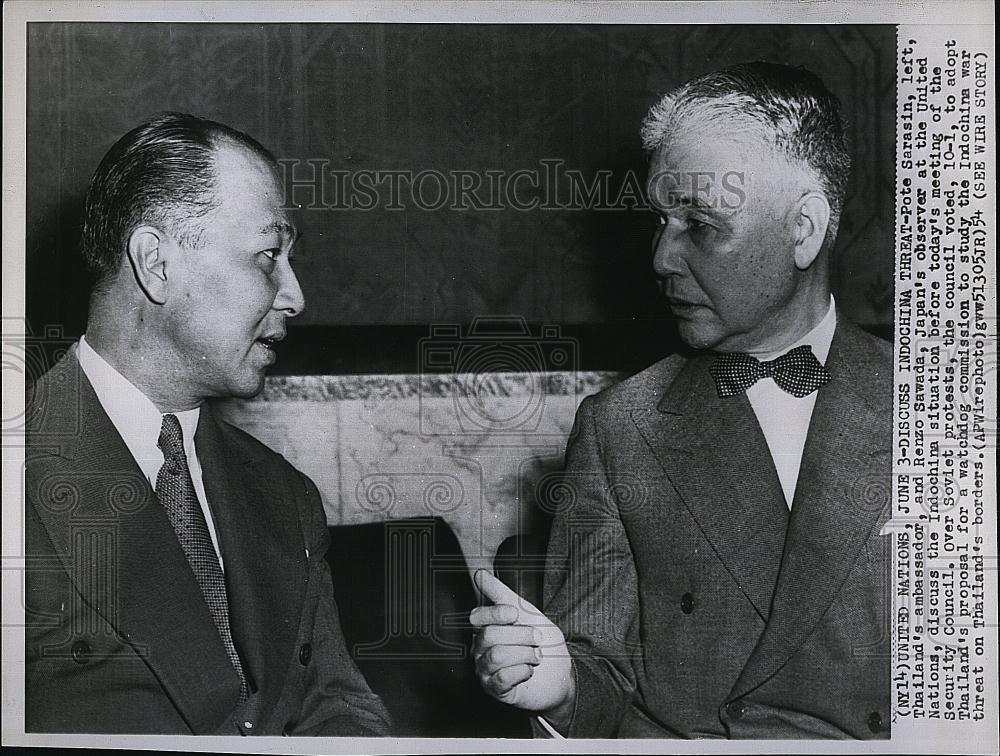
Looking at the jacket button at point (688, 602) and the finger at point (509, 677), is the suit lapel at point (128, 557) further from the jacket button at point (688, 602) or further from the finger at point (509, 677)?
the jacket button at point (688, 602)

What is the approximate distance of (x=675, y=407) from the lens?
1873 mm

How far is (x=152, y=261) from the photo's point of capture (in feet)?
6.14

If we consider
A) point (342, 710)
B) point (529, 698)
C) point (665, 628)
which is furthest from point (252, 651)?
point (665, 628)

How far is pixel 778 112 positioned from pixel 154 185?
1203 millimetres

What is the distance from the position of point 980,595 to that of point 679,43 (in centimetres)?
123

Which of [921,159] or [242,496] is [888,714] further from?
[242,496]

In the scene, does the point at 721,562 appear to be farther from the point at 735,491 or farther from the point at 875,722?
the point at 875,722

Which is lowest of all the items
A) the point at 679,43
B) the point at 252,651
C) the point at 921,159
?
the point at 252,651

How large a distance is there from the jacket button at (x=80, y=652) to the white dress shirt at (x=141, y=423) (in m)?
0.34

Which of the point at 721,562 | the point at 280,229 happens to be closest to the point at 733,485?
the point at 721,562

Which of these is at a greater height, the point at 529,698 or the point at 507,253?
the point at 507,253

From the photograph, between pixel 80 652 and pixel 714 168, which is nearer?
pixel 714 168

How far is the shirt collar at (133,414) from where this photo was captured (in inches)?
74.6
